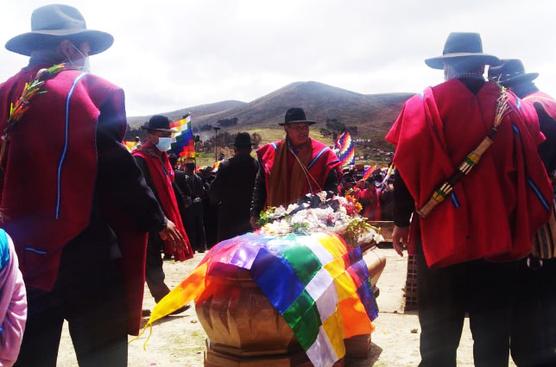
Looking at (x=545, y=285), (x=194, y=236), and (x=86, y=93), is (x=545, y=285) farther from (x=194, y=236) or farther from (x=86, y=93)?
(x=194, y=236)

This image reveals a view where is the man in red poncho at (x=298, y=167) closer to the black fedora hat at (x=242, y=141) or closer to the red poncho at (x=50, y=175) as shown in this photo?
the black fedora hat at (x=242, y=141)

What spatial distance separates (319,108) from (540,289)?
5152 centimetres

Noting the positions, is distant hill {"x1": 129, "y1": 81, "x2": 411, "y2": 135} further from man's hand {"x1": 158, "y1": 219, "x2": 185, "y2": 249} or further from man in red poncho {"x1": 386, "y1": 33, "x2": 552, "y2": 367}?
man's hand {"x1": 158, "y1": 219, "x2": 185, "y2": 249}

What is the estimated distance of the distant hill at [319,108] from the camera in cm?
4697

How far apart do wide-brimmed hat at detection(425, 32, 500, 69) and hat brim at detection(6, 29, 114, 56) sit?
1.90 metres

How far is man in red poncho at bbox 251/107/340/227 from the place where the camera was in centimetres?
555

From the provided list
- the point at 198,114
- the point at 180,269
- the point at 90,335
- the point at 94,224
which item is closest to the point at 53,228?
the point at 94,224

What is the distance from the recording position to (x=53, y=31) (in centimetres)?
266

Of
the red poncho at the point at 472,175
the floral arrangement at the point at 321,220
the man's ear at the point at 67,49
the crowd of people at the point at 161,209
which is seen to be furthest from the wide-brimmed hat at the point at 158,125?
the red poncho at the point at 472,175

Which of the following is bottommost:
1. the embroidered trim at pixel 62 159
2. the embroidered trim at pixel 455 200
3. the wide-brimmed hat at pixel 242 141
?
the embroidered trim at pixel 455 200

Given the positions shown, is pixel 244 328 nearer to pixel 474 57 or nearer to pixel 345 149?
pixel 474 57

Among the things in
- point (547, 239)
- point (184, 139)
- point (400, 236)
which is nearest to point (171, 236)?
point (400, 236)

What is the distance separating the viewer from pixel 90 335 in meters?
2.60

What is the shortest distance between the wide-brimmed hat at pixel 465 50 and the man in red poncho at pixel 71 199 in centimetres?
189
